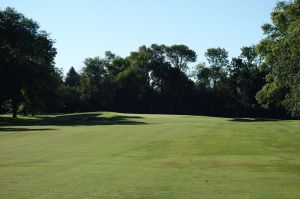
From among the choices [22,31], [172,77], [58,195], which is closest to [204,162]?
[58,195]

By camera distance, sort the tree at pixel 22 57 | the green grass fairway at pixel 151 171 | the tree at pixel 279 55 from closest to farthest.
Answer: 1. the green grass fairway at pixel 151 171
2. the tree at pixel 279 55
3. the tree at pixel 22 57

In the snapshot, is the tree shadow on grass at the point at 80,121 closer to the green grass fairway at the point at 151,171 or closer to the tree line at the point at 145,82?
the tree line at the point at 145,82

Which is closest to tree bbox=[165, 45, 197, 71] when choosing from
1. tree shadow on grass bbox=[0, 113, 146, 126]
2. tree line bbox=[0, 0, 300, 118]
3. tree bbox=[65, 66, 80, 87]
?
tree line bbox=[0, 0, 300, 118]

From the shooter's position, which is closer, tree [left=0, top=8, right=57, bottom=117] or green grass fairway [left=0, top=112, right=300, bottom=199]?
green grass fairway [left=0, top=112, right=300, bottom=199]

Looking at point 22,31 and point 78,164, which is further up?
point 22,31

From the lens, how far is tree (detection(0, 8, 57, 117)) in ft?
224

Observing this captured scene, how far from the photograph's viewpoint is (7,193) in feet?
38.5

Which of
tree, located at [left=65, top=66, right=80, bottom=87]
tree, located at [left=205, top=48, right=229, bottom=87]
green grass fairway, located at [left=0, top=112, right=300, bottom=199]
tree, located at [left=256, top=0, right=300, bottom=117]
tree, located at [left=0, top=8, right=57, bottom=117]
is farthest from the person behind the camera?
tree, located at [left=65, top=66, right=80, bottom=87]

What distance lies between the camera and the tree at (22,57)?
224 ft

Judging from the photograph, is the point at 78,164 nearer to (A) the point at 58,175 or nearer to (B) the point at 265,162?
(A) the point at 58,175

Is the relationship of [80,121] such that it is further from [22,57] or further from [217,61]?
[217,61]

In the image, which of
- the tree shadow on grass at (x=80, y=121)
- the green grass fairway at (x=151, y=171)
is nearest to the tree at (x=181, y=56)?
the tree shadow on grass at (x=80, y=121)

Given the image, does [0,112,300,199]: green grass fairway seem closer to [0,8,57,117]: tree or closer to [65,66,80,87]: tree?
[0,8,57,117]: tree

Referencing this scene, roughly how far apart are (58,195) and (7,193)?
125 centimetres
